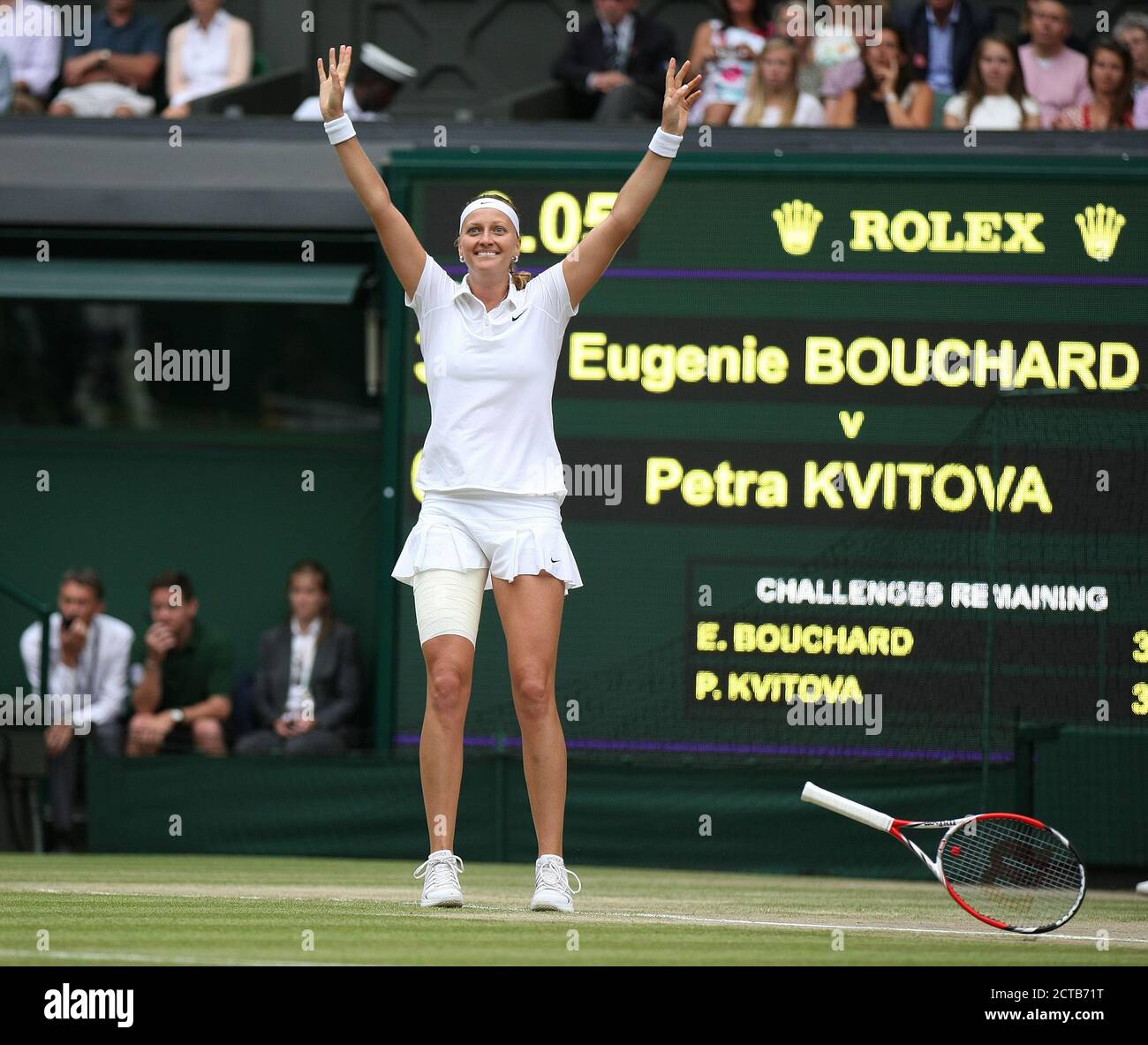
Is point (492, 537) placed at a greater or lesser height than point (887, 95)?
lesser

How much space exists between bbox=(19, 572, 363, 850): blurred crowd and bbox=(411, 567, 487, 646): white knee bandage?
449 cm

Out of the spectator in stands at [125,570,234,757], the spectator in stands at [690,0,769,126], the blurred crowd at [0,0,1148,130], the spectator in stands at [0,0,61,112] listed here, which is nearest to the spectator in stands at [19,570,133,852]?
the spectator in stands at [125,570,234,757]

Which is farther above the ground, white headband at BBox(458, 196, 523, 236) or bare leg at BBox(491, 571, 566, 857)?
white headband at BBox(458, 196, 523, 236)

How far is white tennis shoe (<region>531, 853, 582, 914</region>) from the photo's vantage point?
547 centimetres

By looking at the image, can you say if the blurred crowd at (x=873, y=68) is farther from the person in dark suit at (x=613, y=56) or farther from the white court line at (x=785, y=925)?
the white court line at (x=785, y=925)

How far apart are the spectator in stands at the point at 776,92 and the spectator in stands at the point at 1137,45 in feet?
5.64

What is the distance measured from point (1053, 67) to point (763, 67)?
1619 mm

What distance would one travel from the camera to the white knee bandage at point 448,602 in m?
5.53

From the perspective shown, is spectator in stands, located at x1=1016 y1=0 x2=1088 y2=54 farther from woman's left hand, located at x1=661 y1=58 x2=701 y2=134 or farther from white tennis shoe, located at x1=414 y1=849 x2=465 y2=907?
white tennis shoe, located at x1=414 y1=849 x2=465 y2=907

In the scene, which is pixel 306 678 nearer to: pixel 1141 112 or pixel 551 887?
pixel 551 887

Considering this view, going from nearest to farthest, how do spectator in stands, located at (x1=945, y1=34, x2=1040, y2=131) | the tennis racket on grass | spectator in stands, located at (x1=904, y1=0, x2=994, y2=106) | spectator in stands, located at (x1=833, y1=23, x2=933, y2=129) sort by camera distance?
the tennis racket on grass < spectator in stands, located at (x1=945, y1=34, x2=1040, y2=131) < spectator in stands, located at (x1=833, y1=23, x2=933, y2=129) < spectator in stands, located at (x1=904, y1=0, x2=994, y2=106)

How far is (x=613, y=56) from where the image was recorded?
1169cm

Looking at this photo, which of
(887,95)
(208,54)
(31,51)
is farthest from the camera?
(31,51)

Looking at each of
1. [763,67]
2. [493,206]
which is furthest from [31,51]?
[493,206]
